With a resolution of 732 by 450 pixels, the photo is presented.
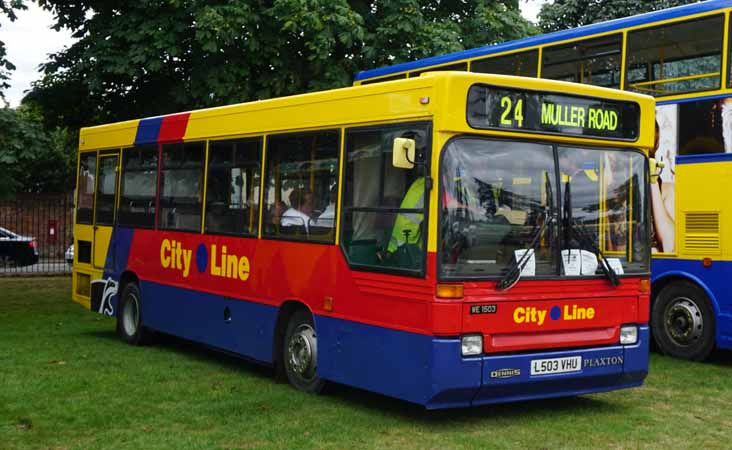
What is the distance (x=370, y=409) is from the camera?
972cm

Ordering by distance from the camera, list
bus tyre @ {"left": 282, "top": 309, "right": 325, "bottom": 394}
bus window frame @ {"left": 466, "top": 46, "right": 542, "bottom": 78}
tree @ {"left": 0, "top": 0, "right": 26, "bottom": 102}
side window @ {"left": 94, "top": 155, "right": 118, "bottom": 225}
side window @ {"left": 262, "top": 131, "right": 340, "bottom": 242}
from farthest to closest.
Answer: tree @ {"left": 0, "top": 0, "right": 26, "bottom": 102} → side window @ {"left": 94, "top": 155, "right": 118, "bottom": 225} → bus window frame @ {"left": 466, "top": 46, "right": 542, "bottom": 78} → bus tyre @ {"left": 282, "top": 309, "right": 325, "bottom": 394} → side window @ {"left": 262, "top": 131, "right": 340, "bottom": 242}

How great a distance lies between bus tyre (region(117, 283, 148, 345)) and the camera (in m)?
14.1

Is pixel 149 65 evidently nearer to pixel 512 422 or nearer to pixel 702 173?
pixel 702 173

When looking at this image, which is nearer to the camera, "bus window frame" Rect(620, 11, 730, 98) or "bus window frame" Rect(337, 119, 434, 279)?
"bus window frame" Rect(337, 119, 434, 279)

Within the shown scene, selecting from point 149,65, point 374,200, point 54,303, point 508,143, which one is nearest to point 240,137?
point 374,200

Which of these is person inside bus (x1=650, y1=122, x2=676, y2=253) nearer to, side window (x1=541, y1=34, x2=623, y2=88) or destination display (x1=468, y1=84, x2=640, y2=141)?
side window (x1=541, y1=34, x2=623, y2=88)

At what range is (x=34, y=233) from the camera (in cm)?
4278

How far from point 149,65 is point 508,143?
40.9 ft

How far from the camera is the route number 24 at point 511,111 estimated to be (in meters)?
8.88

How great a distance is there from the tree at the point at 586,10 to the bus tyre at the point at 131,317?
1912cm

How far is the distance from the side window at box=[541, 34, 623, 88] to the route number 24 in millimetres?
5244

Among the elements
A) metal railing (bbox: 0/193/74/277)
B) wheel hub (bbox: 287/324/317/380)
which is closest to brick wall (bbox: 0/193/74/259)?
metal railing (bbox: 0/193/74/277)

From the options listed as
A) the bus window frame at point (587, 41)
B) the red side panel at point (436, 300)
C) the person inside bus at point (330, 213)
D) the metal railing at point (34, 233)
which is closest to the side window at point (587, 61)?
the bus window frame at point (587, 41)

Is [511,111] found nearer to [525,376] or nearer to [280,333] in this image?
[525,376]
